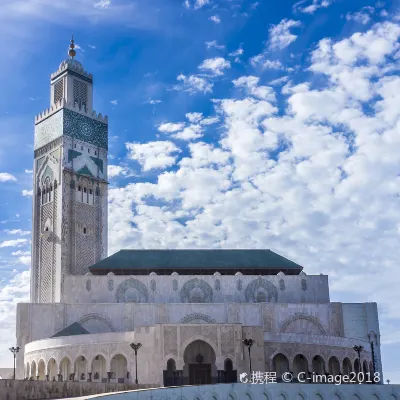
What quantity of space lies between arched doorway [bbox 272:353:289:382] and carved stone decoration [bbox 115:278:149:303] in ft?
41.1

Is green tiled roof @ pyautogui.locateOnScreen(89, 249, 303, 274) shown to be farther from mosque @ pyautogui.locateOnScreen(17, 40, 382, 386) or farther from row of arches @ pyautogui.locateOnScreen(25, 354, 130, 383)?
row of arches @ pyautogui.locateOnScreen(25, 354, 130, 383)

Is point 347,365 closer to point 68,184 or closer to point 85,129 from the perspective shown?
point 68,184

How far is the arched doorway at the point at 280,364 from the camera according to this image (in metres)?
43.3

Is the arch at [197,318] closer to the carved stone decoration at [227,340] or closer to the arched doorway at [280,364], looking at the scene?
the arched doorway at [280,364]

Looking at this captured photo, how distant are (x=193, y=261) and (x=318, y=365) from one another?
14.6 meters

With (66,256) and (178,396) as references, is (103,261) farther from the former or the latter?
(178,396)

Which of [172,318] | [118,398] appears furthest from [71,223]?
[118,398]

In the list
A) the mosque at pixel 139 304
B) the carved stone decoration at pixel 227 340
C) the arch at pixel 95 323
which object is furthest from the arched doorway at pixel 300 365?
the arch at pixel 95 323

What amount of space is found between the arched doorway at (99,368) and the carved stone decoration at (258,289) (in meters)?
14.0

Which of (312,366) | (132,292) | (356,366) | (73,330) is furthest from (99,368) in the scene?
(356,366)

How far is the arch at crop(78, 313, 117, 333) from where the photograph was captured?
49.2 metres

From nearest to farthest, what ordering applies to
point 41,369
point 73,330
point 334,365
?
point 334,365 < point 41,369 < point 73,330

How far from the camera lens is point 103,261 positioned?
54.6m

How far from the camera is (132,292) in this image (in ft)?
170
